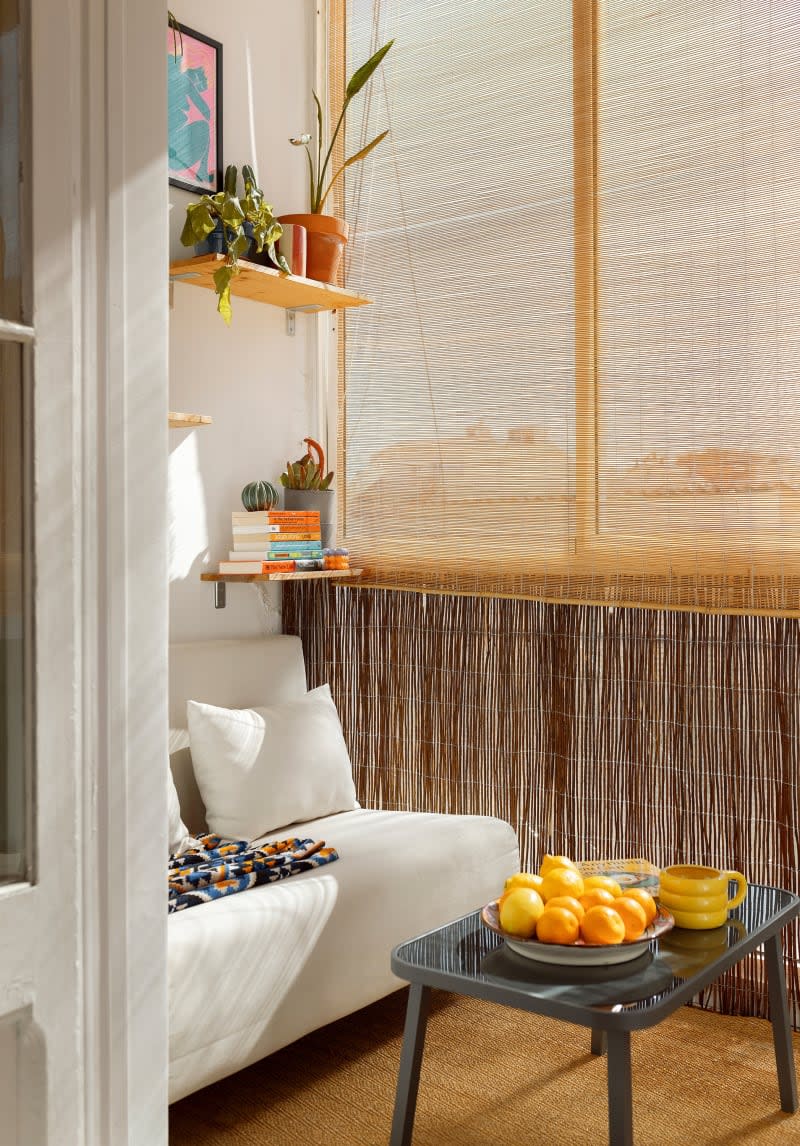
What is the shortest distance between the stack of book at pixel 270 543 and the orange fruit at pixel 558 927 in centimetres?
154

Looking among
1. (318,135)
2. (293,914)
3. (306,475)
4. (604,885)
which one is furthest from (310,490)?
(604,885)

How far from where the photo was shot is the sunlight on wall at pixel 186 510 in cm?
308

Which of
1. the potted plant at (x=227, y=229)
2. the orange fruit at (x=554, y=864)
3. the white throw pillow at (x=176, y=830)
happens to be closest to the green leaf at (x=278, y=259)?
the potted plant at (x=227, y=229)

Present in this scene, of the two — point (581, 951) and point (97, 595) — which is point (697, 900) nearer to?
point (581, 951)

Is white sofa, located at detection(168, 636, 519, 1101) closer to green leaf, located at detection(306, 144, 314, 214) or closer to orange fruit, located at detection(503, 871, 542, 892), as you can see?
orange fruit, located at detection(503, 871, 542, 892)

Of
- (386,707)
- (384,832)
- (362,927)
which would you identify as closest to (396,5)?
(386,707)

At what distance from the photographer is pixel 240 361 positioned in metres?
3.31

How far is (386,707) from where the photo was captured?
331cm

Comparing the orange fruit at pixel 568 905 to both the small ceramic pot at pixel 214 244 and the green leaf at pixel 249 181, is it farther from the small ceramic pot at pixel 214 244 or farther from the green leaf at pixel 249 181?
the green leaf at pixel 249 181

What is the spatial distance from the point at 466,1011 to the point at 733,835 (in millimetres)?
807

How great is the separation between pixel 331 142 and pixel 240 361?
73cm

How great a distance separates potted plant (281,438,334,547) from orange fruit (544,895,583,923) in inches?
66.0

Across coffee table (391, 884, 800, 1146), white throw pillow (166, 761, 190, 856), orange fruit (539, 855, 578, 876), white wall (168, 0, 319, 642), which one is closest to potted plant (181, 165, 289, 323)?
white wall (168, 0, 319, 642)

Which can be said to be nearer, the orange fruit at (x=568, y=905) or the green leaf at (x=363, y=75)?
the orange fruit at (x=568, y=905)
